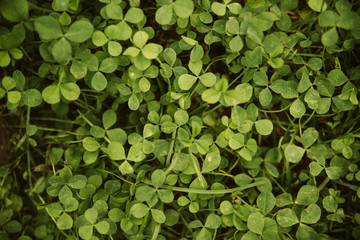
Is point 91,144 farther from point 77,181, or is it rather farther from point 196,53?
point 196,53

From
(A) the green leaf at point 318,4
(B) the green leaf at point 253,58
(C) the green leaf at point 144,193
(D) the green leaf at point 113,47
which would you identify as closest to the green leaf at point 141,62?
(D) the green leaf at point 113,47

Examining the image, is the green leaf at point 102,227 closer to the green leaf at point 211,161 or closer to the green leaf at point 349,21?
the green leaf at point 211,161

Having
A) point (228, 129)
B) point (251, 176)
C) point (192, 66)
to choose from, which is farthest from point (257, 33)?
point (251, 176)

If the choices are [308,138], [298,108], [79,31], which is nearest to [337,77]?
[298,108]

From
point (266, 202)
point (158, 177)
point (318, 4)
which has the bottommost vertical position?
point (266, 202)

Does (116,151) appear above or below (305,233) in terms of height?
above

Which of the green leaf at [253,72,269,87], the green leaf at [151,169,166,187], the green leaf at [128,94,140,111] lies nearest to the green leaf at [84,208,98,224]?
the green leaf at [151,169,166,187]

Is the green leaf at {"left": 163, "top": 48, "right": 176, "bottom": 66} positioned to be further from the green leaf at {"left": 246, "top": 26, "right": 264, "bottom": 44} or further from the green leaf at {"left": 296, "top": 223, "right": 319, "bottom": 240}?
the green leaf at {"left": 296, "top": 223, "right": 319, "bottom": 240}
